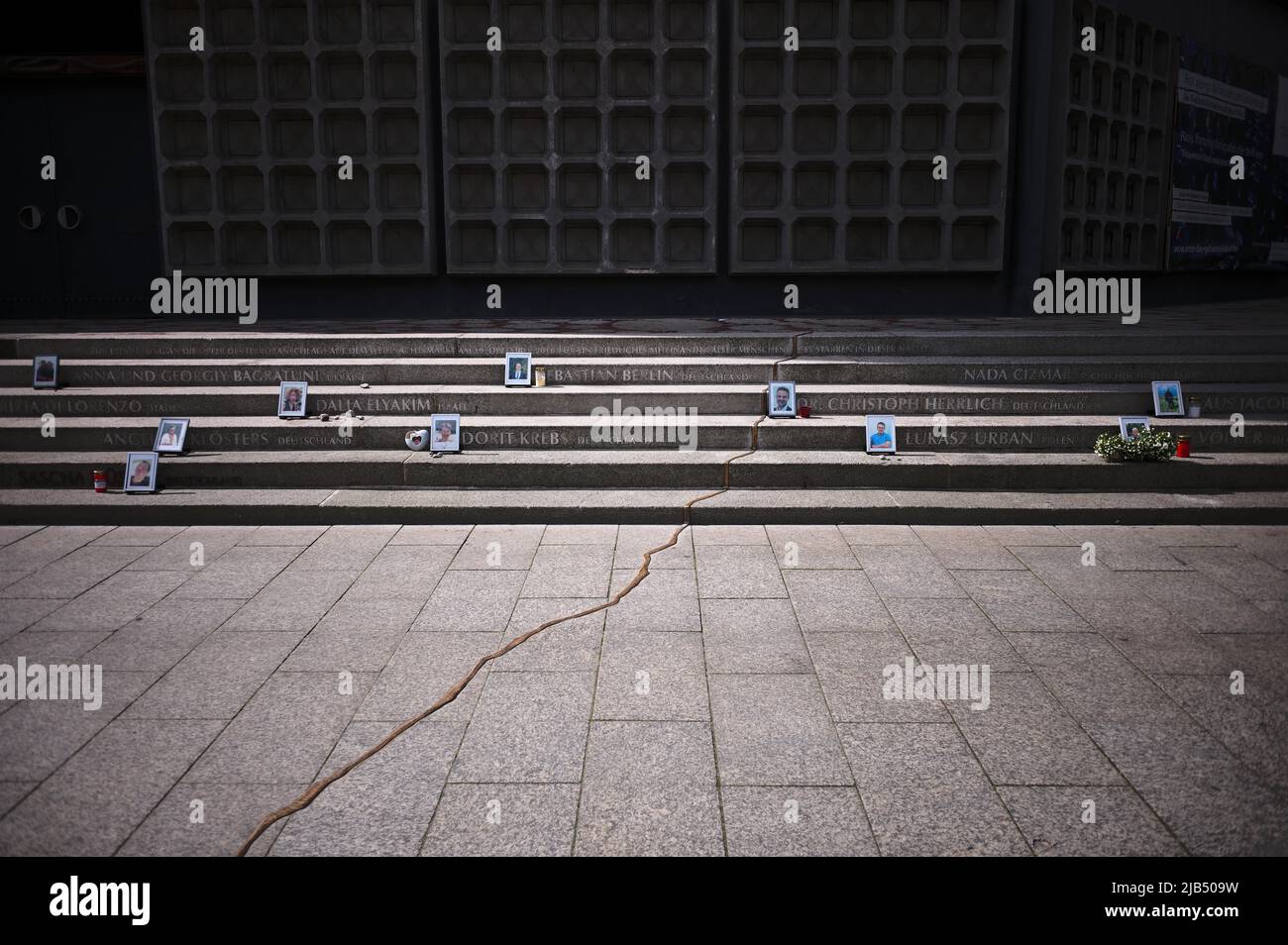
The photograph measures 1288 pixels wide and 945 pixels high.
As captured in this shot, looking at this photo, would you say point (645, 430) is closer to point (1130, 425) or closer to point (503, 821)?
point (1130, 425)

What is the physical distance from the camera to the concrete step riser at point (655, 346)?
867cm

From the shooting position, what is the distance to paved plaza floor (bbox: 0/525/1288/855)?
10.5 ft

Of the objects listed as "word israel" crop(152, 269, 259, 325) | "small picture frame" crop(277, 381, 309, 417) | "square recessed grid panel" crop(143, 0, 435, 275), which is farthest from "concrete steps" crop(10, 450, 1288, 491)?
"square recessed grid panel" crop(143, 0, 435, 275)

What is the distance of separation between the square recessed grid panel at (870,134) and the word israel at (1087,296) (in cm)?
80

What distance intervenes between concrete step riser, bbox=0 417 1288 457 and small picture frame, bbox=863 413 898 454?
0.14 meters

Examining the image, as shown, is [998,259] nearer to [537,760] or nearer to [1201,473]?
[1201,473]

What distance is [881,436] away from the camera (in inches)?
297

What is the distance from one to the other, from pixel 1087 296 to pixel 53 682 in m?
11.9

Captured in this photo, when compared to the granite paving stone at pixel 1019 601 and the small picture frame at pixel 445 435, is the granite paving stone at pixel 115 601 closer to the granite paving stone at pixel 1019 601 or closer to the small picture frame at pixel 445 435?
the small picture frame at pixel 445 435

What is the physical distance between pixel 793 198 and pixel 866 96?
139 cm

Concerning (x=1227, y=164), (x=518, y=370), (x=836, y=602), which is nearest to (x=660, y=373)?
(x=518, y=370)

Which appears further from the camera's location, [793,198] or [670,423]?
[793,198]

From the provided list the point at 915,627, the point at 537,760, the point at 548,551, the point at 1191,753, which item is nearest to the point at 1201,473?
the point at 915,627

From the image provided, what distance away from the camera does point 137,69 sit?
11016 mm
